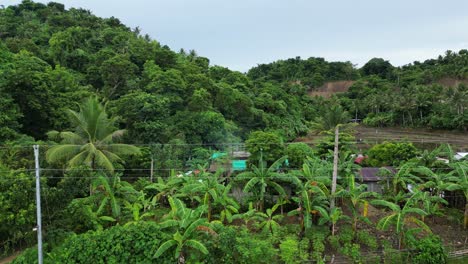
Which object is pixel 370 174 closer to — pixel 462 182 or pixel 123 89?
pixel 462 182

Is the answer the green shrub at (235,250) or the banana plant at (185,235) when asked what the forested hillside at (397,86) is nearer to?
the green shrub at (235,250)

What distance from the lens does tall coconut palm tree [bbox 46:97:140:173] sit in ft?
46.4

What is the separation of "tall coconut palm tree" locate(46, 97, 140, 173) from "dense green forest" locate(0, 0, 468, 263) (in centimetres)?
6

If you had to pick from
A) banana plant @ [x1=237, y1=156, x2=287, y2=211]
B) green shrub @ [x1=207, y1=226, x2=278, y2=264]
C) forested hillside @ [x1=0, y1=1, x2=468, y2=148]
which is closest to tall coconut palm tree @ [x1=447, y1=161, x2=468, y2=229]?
banana plant @ [x1=237, y1=156, x2=287, y2=211]

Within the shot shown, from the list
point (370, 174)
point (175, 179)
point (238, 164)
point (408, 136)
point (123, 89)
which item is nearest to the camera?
point (175, 179)

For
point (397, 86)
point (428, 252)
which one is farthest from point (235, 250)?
point (397, 86)

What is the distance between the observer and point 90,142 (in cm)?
1477

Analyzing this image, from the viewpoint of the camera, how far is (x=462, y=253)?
40.2 feet

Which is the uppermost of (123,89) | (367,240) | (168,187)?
(123,89)

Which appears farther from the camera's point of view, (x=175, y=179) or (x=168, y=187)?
(x=175, y=179)

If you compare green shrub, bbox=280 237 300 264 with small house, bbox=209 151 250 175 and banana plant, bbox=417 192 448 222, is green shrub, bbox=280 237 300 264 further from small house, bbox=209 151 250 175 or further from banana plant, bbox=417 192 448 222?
small house, bbox=209 151 250 175

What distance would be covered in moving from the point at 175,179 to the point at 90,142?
4.16 meters

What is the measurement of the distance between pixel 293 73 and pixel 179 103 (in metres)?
52.5

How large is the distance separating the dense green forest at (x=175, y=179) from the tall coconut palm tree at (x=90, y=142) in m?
0.06
